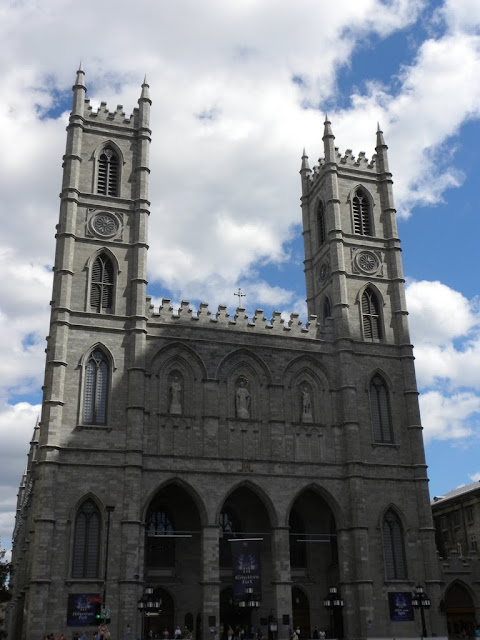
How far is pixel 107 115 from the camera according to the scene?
47.5 m

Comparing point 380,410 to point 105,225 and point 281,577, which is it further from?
point 105,225

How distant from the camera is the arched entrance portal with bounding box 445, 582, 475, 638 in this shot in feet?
145

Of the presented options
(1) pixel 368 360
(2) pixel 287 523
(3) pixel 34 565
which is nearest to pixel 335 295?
(1) pixel 368 360

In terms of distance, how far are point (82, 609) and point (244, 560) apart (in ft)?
27.3

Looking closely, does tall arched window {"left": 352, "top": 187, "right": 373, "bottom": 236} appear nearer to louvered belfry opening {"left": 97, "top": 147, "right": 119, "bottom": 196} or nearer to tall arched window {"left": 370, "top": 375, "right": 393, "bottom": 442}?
tall arched window {"left": 370, "top": 375, "right": 393, "bottom": 442}

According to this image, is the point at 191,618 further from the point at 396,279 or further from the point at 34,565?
the point at 396,279

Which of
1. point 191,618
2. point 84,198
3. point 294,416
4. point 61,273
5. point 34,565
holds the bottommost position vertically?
point 191,618

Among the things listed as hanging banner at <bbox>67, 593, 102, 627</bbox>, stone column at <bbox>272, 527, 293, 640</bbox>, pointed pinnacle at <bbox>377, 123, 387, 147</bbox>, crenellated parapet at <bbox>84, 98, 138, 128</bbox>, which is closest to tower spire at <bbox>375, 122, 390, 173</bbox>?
pointed pinnacle at <bbox>377, 123, 387, 147</bbox>

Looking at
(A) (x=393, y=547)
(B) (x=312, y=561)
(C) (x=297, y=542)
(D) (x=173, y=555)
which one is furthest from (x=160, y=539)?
(A) (x=393, y=547)

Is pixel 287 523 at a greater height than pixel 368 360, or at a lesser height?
lesser

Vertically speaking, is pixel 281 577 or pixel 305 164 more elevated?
pixel 305 164

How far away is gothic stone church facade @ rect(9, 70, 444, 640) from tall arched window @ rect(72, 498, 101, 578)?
2.8 inches

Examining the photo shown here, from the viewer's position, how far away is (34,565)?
35.3m

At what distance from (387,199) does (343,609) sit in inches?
1081
